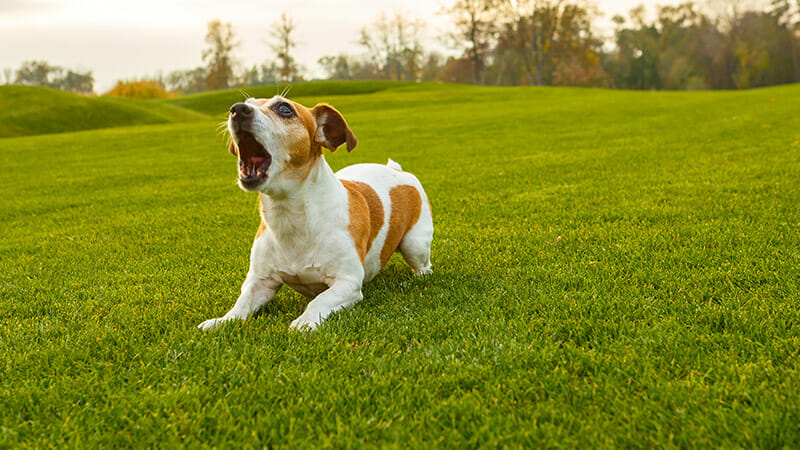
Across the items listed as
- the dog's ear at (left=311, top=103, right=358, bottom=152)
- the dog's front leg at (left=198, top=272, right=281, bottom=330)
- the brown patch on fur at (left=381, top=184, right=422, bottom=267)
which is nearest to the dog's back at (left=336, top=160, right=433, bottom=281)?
the brown patch on fur at (left=381, top=184, right=422, bottom=267)

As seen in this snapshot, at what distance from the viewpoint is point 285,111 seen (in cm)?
367

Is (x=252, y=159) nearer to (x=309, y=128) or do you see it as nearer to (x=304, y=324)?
(x=309, y=128)

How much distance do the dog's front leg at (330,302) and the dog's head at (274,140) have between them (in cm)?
71

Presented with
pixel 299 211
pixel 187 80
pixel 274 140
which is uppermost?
pixel 187 80

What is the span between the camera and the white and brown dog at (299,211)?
11.5 feet

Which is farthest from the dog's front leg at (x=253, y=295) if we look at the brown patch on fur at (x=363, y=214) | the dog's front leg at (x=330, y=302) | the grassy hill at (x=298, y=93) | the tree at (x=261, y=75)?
the tree at (x=261, y=75)

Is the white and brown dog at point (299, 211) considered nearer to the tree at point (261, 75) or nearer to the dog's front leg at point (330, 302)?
the dog's front leg at point (330, 302)

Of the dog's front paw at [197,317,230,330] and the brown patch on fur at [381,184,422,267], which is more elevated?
the brown patch on fur at [381,184,422,267]

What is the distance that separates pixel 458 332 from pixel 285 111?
1.70m

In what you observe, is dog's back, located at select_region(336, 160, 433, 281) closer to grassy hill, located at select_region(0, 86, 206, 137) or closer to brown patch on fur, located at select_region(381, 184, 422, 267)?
brown patch on fur, located at select_region(381, 184, 422, 267)

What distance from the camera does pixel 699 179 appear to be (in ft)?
26.1

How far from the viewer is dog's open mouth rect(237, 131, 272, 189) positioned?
3.49 m

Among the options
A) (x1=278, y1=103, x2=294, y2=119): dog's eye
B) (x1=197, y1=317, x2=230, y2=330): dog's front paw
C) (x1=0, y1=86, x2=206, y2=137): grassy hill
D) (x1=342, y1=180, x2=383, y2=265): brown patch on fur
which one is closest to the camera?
(x1=197, y1=317, x2=230, y2=330): dog's front paw

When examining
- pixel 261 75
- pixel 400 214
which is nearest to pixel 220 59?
pixel 261 75
